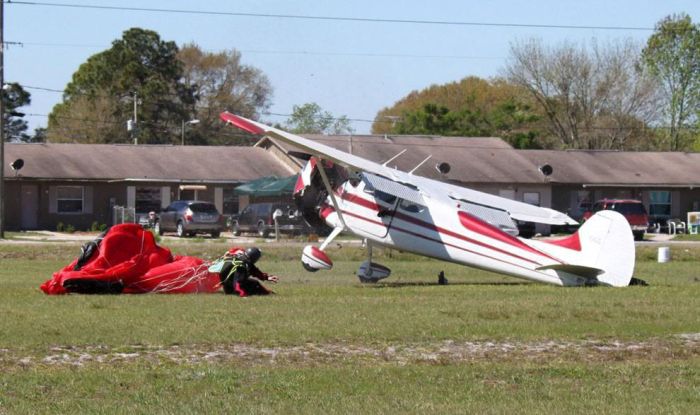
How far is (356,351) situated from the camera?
13.8m

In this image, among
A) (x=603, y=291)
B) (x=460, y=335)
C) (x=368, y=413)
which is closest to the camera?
(x=368, y=413)

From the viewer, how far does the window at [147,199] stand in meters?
59.9

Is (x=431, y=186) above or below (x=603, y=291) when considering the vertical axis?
above

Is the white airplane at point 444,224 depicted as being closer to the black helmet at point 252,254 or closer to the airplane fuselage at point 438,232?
the airplane fuselage at point 438,232

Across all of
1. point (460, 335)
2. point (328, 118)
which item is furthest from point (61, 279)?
point (328, 118)

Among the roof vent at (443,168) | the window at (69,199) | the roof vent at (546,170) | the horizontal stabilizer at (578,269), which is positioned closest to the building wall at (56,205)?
the window at (69,199)

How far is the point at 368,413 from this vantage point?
9898mm

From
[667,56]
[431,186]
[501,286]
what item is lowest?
[501,286]

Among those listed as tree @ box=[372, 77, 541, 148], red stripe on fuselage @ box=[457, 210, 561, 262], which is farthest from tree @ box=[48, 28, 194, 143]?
red stripe on fuselage @ box=[457, 210, 561, 262]

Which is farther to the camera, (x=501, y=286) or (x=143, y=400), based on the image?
(x=501, y=286)

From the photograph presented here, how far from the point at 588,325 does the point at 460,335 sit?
2316 millimetres

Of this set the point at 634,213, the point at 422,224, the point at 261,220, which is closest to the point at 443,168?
the point at 634,213

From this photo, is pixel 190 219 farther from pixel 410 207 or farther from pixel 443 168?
pixel 410 207

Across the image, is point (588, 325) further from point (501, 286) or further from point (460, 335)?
point (501, 286)
